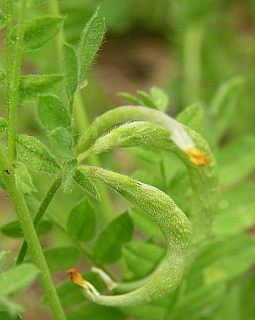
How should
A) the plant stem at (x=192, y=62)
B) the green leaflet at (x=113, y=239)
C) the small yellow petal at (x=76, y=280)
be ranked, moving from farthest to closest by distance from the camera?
the plant stem at (x=192, y=62) < the green leaflet at (x=113, y=239) < the small yellow petal at (x=76, y=280)

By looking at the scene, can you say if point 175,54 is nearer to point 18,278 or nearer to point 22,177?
point 22,177

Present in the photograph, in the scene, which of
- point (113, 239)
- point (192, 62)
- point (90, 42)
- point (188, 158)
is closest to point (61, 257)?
point (113, 239)

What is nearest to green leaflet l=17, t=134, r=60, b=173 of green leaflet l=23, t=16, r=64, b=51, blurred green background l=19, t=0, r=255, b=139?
green leaflet l=23, t=16, r=64, b=51

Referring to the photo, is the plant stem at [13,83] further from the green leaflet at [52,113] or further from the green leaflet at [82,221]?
the green leaflet at [82,221]

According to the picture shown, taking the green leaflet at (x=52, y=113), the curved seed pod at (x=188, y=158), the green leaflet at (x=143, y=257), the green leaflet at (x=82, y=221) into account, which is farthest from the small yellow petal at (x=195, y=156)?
the green leaflet at (x=143, y=257)

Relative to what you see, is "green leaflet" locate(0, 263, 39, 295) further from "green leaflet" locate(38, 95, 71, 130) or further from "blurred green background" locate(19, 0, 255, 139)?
"blurred green background" locate(19, 0, 255, 139)

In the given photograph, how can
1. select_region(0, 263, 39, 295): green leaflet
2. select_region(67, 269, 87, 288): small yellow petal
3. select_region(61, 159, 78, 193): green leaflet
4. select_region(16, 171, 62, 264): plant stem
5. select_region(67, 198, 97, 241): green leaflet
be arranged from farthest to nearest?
1. select_region(67, 198, 97, 241): green leaflet
2. select_region(67, 269, 87, 288): small yellow petal
3. select_region(16, 171, 62, 264): plant stem
4. select_region(61, 159, 78, 193): green leaflet
5. select_region(0, 263, 39, 295): green leaflet
